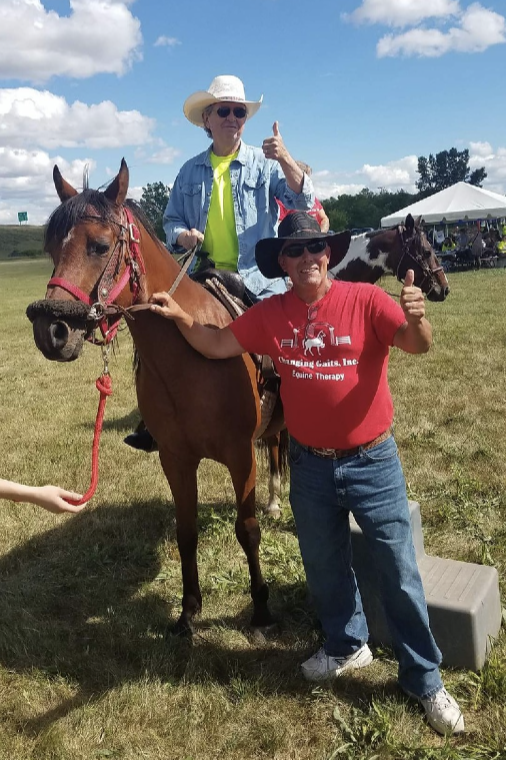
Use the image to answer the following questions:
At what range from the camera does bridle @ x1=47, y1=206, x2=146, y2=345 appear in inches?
99.0

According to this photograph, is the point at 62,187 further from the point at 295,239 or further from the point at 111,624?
the point at 111,624

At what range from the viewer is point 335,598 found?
2.98 meters

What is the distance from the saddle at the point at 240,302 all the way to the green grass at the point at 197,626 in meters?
1.27

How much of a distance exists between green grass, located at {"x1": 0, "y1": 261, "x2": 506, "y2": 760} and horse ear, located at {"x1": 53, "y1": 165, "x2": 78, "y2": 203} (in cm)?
253

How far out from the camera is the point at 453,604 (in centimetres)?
297

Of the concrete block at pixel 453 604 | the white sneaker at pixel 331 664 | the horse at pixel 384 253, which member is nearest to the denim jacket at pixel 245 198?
the concrete block at pixel 453 604

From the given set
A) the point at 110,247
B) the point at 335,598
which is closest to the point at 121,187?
the point at 110,247

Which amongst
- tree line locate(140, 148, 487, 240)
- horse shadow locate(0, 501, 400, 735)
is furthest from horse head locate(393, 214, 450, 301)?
tree line locate(140, 148, 487, 240)

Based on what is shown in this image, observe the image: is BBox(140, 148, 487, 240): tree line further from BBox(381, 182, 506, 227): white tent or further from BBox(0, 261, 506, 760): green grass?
BBox(0, 261, 506, 760): green grass

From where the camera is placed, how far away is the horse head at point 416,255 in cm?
759

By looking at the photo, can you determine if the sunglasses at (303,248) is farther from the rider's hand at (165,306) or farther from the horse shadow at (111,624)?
the horse shadow at (111,624)

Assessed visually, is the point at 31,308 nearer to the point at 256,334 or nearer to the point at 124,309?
the point at 124,309

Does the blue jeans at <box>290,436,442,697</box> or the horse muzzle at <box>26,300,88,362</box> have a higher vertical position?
the horse muzzle at <box>26,300,88,362</box>

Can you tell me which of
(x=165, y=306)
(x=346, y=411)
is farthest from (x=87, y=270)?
(x=346, y=411)
